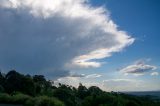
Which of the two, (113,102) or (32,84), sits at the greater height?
(32,84)

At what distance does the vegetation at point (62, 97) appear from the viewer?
22.3m

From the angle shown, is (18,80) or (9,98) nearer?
(9,98)

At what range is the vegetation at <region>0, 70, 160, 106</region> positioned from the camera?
22297 millimetres

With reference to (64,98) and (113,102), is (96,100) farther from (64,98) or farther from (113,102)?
(64,98)

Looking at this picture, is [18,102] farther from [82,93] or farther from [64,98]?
[82,93]

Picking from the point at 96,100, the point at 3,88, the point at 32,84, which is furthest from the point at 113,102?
the point at 3,88

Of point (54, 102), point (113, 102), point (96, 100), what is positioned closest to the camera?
point (113, 102)

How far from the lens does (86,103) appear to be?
75.0ft

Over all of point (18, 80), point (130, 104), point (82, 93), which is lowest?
point (130, 104)

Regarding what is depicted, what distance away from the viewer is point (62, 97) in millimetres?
32562

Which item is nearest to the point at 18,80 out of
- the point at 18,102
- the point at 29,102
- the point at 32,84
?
the point at 32,84

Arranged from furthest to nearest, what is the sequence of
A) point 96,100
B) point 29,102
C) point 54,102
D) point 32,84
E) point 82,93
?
point 32,84 → point 82,93 → point 29,102 → point 54,102 → point 96,100

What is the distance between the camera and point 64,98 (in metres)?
32.3

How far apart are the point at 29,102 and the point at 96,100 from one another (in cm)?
841
